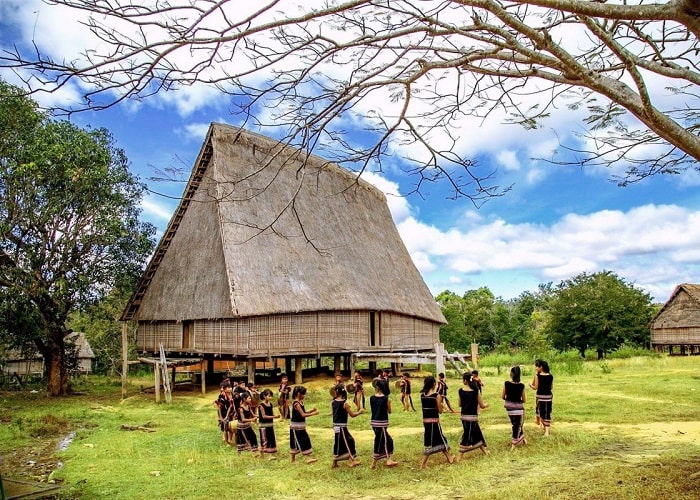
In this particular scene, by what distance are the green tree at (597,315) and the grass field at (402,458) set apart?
17.2 m

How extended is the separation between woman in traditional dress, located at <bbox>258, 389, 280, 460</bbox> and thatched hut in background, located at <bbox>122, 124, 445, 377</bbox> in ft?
28.9

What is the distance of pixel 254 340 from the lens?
19.3 meters

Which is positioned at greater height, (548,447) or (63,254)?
(63,254)

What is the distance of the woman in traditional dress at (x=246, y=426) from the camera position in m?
10.1

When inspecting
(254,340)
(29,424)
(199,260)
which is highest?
(199,260)

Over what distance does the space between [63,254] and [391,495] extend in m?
16.5

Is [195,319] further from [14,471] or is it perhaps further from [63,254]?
[14,471]

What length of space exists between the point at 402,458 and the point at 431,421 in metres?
1.08

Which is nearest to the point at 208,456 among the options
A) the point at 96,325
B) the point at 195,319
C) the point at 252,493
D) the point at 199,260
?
the point at 252,493

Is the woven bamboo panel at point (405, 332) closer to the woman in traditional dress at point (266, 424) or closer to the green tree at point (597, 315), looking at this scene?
the green tree at point (597, 315)

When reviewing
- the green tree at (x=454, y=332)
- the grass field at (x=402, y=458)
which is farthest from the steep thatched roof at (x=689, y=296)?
the grass field at (x=402, y=458)

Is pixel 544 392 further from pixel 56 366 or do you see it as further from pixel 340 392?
pixel 56 366

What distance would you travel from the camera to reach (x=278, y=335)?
19.9 m

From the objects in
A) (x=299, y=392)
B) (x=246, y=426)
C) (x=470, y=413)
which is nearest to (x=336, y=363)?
(x=246, y=426)
